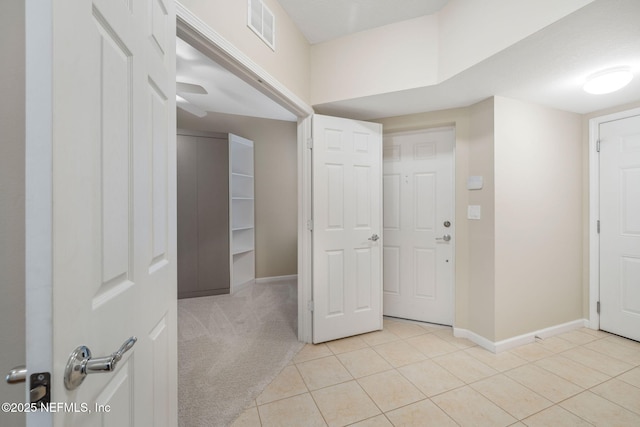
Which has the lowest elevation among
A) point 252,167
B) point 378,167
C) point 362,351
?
point 362,351

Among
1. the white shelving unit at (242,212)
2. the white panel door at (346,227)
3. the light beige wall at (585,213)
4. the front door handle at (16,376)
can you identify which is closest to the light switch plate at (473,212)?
the white panel door at (346,227)

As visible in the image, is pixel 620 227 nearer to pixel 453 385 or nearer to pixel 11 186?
pixel 453 385

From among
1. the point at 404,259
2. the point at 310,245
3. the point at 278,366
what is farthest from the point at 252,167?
the point at 278,366

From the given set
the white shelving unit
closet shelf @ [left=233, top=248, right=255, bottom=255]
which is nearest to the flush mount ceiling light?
the white shelving unit

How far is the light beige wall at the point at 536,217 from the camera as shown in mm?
2268

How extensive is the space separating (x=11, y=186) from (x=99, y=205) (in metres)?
0.39

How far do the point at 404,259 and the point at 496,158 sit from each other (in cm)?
130

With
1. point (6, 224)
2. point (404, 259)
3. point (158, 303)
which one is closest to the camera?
point (6, 224)

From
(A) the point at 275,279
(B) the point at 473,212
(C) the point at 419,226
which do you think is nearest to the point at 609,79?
(B) the point at 473,212

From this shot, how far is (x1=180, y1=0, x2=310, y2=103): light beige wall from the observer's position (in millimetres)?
1321

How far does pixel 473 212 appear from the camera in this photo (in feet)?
7.90

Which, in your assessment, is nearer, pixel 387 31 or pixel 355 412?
pixel 355 412

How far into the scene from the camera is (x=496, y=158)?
87.8 inches

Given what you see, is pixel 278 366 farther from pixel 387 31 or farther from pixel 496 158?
pixel 387 31
